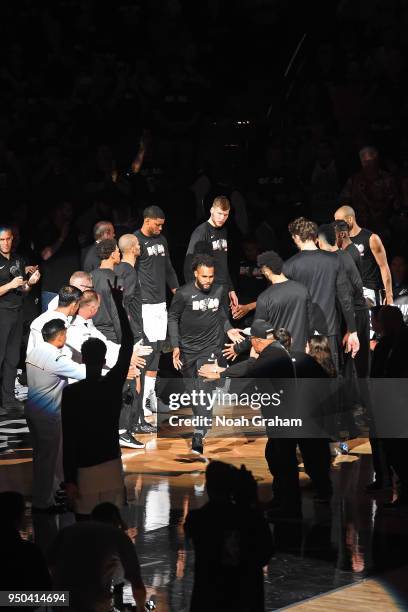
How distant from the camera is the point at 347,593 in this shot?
7574mm

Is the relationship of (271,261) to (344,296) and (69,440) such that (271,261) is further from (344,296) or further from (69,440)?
(69,440)

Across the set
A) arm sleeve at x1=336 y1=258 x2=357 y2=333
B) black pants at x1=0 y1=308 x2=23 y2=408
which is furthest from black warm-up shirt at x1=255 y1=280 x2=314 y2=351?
black pants at x1=0 y1=308 x2=23 y2=408

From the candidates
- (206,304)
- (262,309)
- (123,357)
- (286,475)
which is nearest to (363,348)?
(206,304)

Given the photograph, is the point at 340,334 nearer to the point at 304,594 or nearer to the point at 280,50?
the point at 304,594

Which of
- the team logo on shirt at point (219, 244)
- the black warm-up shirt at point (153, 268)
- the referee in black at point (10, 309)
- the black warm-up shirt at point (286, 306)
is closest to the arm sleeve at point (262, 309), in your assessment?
the black warm-up shirt at point (286, 306)

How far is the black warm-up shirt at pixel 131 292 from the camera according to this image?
12.7 m

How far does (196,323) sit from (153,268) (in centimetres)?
168

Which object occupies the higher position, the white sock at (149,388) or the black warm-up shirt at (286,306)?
the black warm-up shirt at (286,306)

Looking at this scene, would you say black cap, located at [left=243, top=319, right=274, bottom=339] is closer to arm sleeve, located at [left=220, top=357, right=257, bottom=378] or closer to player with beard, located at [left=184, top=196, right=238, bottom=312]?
arm sleeve, located at [left=220, top=357, right=257, bottom=378]

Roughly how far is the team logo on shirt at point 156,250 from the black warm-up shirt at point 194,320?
4.89ft

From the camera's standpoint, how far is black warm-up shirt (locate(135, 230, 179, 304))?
537 inches

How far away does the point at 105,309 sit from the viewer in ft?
41.1

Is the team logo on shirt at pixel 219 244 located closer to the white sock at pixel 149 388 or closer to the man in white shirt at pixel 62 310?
the white sock at pixel 149 388

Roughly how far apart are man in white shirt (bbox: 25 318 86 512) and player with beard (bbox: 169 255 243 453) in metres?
2.70
